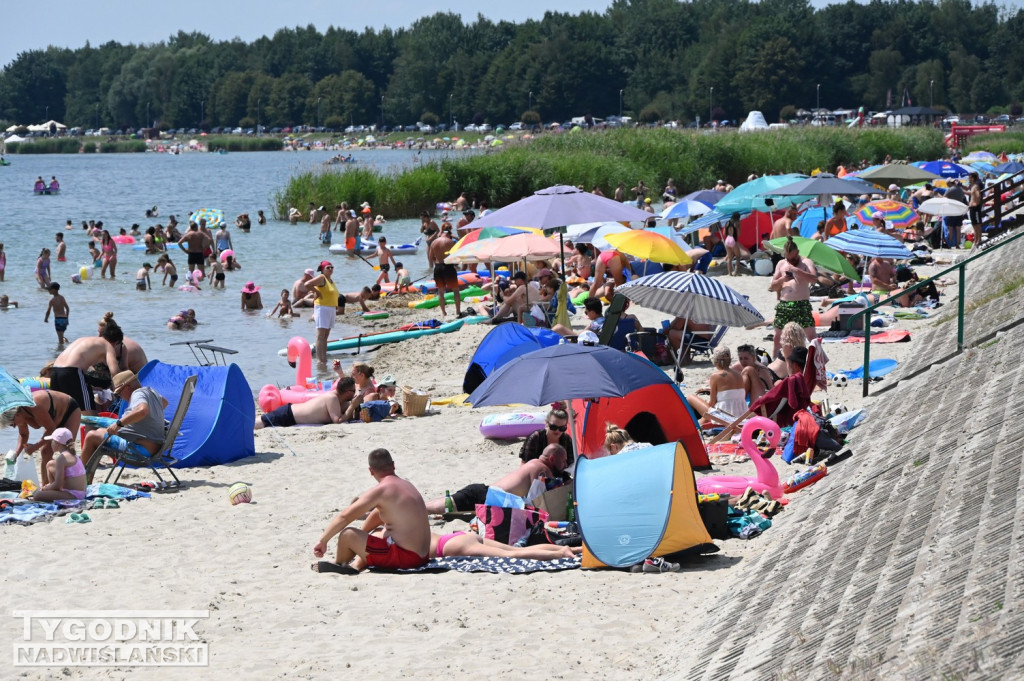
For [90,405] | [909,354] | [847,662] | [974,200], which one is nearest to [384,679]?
[847,662]

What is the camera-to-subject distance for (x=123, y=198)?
61.7 m

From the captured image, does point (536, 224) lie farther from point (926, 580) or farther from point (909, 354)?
point (926, 580)

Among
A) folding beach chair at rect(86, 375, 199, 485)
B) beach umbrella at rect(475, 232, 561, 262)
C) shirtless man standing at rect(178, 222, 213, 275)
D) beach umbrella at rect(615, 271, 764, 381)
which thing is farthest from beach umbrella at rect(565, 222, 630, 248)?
folding beach chair at rect(86, 375, 199, 485)

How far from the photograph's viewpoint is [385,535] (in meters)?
7.41

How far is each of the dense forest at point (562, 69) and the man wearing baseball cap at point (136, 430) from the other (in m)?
102

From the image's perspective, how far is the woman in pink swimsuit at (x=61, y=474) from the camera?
8.73 metres

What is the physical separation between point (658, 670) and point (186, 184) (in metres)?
73.0

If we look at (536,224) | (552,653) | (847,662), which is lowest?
(552,653)

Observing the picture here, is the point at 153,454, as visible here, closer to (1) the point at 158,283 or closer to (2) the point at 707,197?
(1) the point at 158,283

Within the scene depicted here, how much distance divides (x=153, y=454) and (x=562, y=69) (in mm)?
127998

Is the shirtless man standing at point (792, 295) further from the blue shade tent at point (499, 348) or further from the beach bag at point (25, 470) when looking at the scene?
the beach bag at point (25, 470)

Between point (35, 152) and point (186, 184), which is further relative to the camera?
point (35, 152)

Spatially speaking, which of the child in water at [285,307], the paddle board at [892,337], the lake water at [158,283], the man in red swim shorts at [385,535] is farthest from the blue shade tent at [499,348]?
the child in water at [285,307]

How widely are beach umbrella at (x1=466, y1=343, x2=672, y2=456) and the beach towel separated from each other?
3.14 ft
